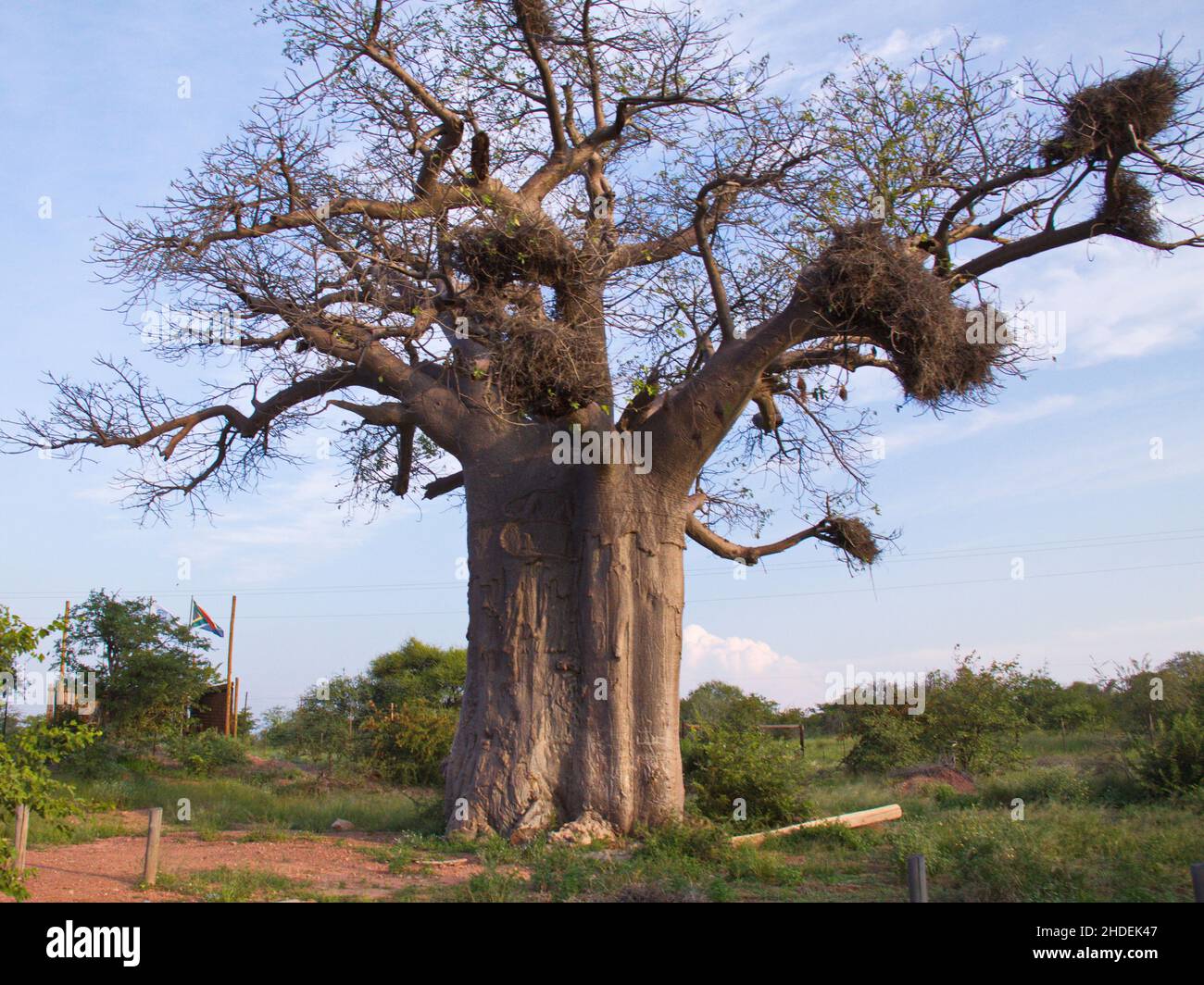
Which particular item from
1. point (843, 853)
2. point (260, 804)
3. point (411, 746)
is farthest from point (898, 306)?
point (411, 746)

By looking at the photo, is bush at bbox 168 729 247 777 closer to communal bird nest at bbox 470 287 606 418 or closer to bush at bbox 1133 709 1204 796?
communal bird nest at bbox 470 287 606 418

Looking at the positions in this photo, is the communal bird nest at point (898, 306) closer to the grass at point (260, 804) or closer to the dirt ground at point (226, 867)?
the dirt ground at point (226, 867)

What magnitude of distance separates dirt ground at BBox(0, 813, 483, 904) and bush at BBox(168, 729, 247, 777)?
7588 millimetres

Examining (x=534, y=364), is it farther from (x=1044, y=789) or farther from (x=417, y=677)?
(x=417, y=677)

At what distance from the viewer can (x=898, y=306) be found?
7.82 meters

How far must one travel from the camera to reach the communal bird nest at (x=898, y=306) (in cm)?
775

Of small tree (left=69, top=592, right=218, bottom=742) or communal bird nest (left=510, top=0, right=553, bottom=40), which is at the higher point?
communal bird nest (left=510, top=0, right=553, bottom=40)

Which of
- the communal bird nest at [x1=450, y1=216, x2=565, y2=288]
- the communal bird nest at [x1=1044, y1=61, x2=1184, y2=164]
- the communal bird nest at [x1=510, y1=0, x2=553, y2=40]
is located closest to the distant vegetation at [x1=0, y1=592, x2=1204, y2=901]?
the communal bird nest at [x1=450, y1=216, x2=565, y2=288]

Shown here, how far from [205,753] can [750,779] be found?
10753 mm

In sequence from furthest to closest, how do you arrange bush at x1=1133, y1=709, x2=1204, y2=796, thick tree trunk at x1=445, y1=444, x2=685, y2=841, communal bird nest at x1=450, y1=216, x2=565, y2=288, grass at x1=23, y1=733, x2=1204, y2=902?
bush at x1=1133, y1=709, x2=1204, y2=796, thick tree trunk at x1=445, y1=444, x2=685, y2=841, communal bird nest at x1=450, y1=216, x2=565, y2=288, grass at x1=23, y1=733, x2=1204, y2=902

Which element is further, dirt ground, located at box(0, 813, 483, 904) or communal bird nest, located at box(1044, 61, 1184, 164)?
communal bird nest, located at box(1044, 61, 1184, 164)

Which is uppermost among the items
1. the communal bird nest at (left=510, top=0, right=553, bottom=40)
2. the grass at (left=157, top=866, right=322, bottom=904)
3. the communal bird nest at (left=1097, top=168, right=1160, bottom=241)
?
the communal bird nest at (left=510, top=0, right=553, bottom=40)

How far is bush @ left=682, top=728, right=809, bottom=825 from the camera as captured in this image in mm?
9719

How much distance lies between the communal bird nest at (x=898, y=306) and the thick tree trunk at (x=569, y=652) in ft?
7.88
